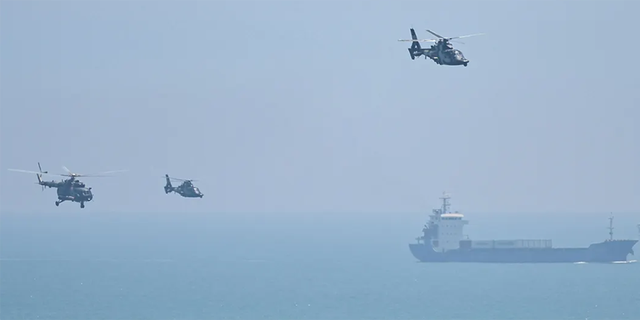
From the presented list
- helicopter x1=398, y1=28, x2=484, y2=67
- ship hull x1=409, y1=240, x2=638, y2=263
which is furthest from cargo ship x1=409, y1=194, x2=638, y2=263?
helicopter x1=398, y1=28, x2=484, y2=67

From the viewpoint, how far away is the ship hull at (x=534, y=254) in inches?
6580

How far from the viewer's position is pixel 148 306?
123500mm

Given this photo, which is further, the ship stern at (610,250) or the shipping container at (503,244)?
the ship stern at (610,250)

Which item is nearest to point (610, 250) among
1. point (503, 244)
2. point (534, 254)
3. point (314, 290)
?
point (534, 254)

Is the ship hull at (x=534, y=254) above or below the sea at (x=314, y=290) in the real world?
above

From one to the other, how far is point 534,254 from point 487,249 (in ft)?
29.0

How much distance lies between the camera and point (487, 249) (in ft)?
549

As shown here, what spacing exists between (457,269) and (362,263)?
29.7 meters

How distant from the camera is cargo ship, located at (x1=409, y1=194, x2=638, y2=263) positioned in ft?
542

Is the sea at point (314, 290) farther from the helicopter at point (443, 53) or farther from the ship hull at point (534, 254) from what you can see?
the helicopter at point (443, 53)

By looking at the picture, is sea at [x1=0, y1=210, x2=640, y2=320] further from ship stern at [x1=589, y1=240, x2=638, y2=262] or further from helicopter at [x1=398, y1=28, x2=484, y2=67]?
helicopter at [x1=398, y1=28, x2=484, y2=67]

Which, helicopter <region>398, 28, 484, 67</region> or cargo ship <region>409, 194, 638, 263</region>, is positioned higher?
helicopter <region>398, 28, 484, 67</region>

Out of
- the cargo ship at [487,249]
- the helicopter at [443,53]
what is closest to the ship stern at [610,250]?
the cargo ship at [487,249]

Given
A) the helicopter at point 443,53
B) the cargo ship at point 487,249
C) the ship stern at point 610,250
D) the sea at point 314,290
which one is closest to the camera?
the helicopter at point 443,53
